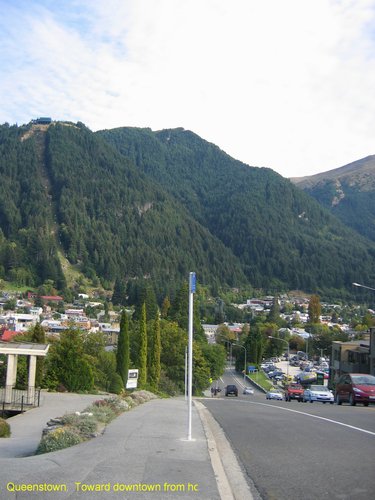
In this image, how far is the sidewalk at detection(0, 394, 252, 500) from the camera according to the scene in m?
6.90

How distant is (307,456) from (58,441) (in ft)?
14.3

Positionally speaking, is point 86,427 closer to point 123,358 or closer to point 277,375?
point 123,358

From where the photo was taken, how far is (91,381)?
36406 millimetres

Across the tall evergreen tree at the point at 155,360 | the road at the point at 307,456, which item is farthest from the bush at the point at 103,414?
the tall evergreen tree at the point at 155,360

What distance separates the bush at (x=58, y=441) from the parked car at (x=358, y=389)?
46.2 feet

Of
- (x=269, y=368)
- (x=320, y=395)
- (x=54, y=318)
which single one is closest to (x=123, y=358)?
(x=320, y=395)

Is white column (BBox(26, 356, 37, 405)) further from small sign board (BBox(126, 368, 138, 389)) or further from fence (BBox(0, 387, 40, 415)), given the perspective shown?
small sign board (BBox(126, 368, 138, 389))

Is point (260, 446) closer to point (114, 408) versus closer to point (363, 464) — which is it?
point (363, 464)

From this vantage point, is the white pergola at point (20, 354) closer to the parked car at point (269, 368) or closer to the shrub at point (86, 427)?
the shrub at point (86, 427)

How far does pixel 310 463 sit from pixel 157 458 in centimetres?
216

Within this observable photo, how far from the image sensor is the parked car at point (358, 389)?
22.3m

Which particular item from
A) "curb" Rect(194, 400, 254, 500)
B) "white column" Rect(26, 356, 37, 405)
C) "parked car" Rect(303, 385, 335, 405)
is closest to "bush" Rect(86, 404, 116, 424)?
"curb" Rect(194, 400, 254, 500)

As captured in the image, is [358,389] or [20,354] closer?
[358,389]

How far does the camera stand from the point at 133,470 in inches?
309
